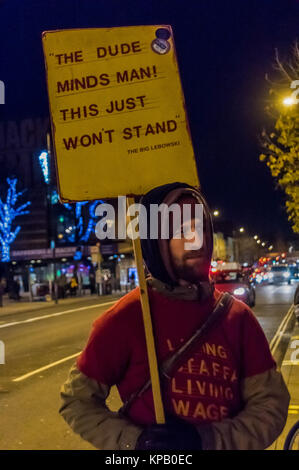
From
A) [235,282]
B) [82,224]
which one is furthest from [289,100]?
[82,224]

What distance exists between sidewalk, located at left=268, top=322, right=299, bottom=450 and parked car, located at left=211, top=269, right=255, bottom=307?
280 inches

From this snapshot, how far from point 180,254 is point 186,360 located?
37cm

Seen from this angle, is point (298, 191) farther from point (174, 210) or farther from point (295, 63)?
point (174, 210)

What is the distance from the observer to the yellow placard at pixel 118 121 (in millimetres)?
2479

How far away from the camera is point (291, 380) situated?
819cm

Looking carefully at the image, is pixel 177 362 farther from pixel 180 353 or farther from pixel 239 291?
pixel 239 291

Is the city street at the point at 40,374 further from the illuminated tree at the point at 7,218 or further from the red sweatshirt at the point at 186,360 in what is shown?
the illuminated tree at the point at 7,218

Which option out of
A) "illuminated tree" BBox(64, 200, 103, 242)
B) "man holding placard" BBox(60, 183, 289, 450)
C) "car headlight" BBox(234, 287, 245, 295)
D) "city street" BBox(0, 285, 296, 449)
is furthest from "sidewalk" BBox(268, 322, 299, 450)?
"illuminated tree" BBox(64, 200, 103, 242)

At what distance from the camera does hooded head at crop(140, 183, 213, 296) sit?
6.71ft

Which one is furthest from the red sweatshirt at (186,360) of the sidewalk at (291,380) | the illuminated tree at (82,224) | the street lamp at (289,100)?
the illuminated tree at (82,224)

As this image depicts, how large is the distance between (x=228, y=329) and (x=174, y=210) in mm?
474

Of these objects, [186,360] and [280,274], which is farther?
[280,274]

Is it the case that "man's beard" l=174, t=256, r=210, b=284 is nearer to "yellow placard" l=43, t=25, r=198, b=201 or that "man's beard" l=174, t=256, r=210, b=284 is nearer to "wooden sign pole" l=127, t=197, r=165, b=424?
"wooden sign pole" l=127, t=197, r=165, b=424
